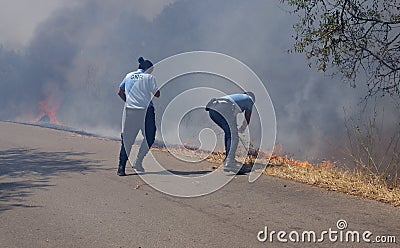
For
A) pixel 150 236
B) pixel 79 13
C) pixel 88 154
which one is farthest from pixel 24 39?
pixel 150 236

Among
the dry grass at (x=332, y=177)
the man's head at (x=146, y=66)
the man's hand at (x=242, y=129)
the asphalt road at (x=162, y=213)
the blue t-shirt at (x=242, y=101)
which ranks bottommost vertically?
the asphalt road at (x=162, y=213)

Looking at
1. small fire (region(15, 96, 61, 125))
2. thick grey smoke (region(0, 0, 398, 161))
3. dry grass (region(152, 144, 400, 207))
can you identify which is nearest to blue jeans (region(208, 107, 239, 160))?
dry grass (region(152, 144, 400, 207))

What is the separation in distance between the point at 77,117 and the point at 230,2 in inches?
458

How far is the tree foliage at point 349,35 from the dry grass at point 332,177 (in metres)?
Result: 1.79

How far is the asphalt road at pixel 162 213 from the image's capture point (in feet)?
15.5

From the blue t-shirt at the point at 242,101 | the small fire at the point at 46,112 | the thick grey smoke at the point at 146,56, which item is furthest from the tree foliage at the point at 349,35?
the small fire at the point at 46,112

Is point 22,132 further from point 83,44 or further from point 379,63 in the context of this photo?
point 83,44

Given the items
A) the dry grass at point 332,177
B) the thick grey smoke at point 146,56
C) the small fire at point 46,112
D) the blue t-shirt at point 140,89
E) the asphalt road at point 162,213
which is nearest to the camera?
the asphalt road at point 162,213

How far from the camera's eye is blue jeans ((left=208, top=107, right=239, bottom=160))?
806cm

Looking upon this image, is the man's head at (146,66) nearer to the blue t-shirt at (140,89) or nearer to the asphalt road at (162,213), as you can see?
the blue t-shirt at (140,89)

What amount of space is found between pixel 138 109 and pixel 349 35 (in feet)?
12.2

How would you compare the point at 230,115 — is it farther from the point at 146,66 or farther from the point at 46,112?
the point at 46,112

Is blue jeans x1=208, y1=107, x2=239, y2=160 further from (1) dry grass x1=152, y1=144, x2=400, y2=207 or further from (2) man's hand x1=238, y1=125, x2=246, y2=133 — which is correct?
(1) dry grass x1=152, y1=144, x2=400, y2=207

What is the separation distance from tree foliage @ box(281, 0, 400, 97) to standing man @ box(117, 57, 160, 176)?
266 cm
